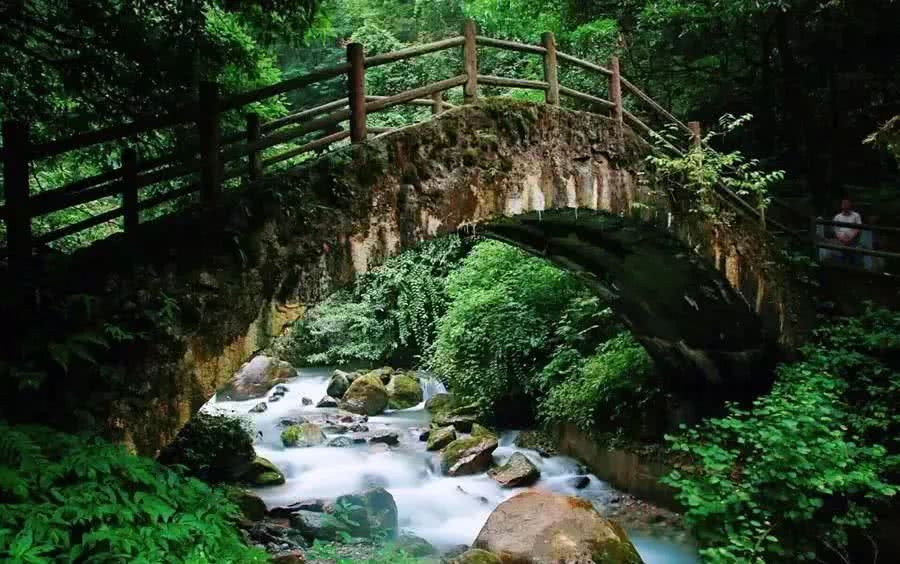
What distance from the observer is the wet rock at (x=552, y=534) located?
23.4 ft

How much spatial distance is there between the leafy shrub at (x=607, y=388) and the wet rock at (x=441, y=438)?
1735 millimetres

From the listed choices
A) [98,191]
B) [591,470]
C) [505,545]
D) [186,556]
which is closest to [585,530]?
[505,545]

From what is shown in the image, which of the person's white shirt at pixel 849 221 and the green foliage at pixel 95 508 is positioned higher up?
the person's white shirt at pixel 849 221

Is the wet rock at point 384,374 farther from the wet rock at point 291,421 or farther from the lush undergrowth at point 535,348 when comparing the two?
the wet rock at point 291,421

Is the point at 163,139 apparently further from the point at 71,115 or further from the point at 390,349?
the point at 390,349

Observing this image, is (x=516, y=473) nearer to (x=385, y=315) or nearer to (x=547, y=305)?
(x=547, y=305)

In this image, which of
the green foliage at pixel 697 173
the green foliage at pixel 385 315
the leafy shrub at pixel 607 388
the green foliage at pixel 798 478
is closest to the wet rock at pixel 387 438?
the leafy shrub at pixel 607 388

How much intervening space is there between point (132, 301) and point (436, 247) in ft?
44.4

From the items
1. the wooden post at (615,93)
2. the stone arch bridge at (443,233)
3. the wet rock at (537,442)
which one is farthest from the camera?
the wet rock at (537,442)

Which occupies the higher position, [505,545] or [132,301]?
[132,301]

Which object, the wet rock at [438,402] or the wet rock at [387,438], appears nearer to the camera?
the wet rock at [387,438]

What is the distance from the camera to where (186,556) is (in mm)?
3885

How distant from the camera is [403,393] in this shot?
618 inches

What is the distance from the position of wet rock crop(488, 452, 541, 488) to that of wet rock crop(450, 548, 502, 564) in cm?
338
